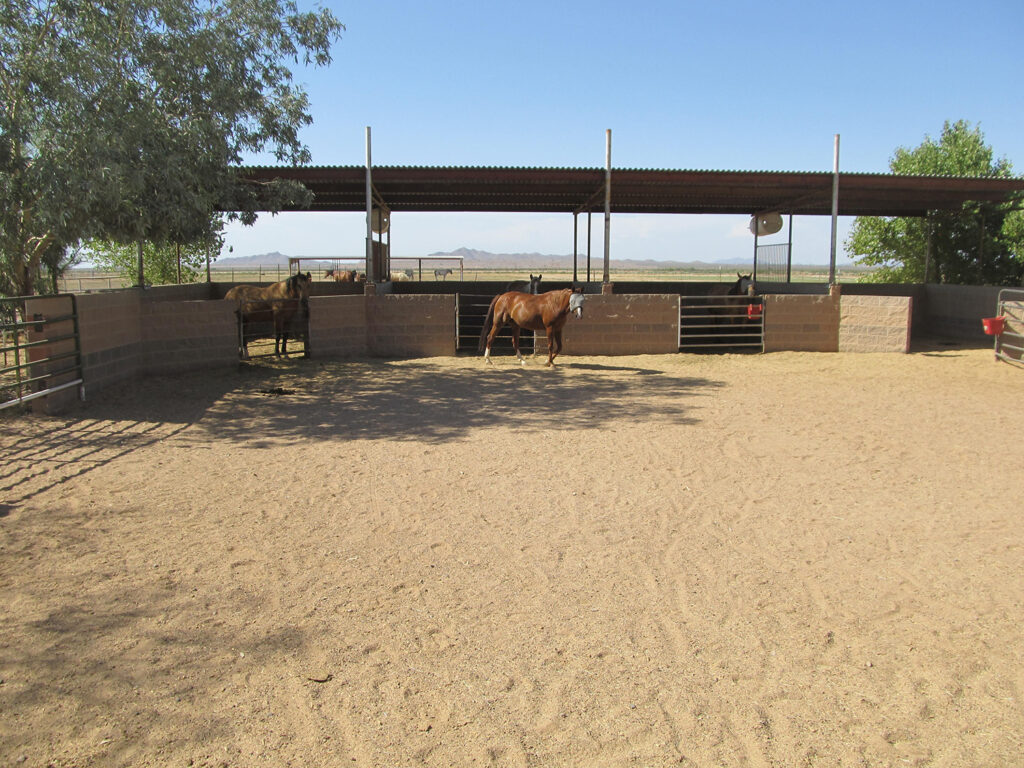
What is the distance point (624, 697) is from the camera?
9.16 ft

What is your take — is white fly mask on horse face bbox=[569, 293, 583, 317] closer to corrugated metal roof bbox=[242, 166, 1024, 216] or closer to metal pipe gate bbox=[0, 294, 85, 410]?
corrugated metal roof bbox=[242, 166, 1024, 216]

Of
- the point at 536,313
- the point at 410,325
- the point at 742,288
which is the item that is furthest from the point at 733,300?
the point at 410,325

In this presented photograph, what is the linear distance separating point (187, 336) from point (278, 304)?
1.95m

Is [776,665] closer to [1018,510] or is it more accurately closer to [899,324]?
[1018,510]

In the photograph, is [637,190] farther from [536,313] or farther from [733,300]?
[536,313]

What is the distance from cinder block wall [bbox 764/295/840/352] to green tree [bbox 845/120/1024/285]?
5.62 meters

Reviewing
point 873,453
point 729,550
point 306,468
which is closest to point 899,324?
point 873,453

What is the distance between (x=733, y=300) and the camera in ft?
48.4

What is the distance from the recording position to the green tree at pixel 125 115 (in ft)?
24.0

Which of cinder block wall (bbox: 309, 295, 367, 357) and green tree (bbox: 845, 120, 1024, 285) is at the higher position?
green tree (bbox: 845, 120, 1024, 285)

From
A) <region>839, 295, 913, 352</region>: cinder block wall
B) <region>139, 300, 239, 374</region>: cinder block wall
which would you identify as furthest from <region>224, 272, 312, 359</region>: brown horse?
Answer: <region>839, 295, 913, 352</region>: cinder block wall

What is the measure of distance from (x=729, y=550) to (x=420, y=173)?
11.0 meters

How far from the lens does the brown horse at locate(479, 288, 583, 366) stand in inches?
441

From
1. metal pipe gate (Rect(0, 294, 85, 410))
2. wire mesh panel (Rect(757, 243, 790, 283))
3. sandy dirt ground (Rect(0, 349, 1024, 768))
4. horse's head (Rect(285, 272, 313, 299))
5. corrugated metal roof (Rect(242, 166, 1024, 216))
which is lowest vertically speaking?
Result: sandy dirt ground (Rect(0, 349, 1024, 768))
